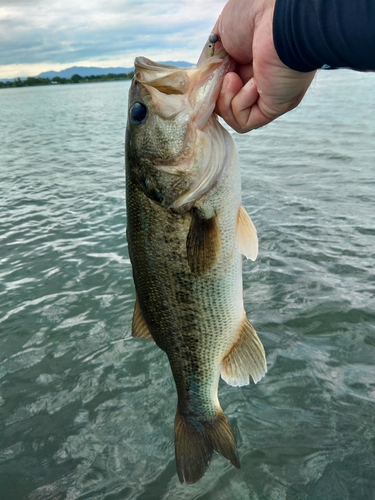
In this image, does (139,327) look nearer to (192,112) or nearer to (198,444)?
(198,444)

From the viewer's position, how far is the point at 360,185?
950cm

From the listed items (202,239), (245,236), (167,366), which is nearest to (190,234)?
(202,239)

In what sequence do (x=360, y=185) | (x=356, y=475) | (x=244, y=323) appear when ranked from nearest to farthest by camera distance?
(x=244, y=323) < (x=356, y=475) < (x=360, y=185)

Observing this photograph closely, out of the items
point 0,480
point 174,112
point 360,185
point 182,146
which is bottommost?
point 0,480

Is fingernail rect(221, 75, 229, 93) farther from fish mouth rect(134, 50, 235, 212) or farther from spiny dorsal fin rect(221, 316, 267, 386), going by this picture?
spiny dorsal fin rect(221, 316, 267, 386)

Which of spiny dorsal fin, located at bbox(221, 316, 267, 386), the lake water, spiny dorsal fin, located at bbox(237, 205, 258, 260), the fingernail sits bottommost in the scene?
the lake water

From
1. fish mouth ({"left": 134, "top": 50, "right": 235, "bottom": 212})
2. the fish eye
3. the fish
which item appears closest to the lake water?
the fish

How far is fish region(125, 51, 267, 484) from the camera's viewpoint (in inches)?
97.8

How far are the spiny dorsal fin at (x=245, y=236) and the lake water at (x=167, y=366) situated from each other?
1921mm

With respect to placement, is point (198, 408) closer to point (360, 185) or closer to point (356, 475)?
point (356, 475)

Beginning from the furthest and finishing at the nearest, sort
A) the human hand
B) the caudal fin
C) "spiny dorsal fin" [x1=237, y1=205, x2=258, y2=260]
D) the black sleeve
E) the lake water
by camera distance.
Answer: the lake water < the caudal fin < "spiny dorsal fin" [x1=237, y1=205, x2=258, y2=260] < the human hand < the black sleeve

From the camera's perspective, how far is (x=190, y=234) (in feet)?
8.40

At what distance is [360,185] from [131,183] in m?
7.92

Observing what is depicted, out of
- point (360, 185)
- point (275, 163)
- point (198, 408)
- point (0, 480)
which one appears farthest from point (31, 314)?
point (275, 163)
